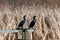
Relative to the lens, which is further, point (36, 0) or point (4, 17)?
point (36, 0)

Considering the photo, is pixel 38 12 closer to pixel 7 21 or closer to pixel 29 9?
pixel 29 9

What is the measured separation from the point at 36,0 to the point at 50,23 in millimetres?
939

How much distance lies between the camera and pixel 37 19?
764cm

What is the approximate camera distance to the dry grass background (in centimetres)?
742

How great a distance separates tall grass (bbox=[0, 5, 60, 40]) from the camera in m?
7.42

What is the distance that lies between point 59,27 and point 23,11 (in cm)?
123

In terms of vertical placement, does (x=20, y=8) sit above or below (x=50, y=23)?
above

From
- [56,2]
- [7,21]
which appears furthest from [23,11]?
[56,2]

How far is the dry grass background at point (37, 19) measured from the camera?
24.3 ft

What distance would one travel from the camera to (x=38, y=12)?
25.5ft

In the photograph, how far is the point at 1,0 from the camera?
307 inches

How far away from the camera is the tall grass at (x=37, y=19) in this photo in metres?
7.42

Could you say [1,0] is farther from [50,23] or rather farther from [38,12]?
[50,23]

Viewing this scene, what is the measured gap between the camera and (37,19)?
7.64 m
